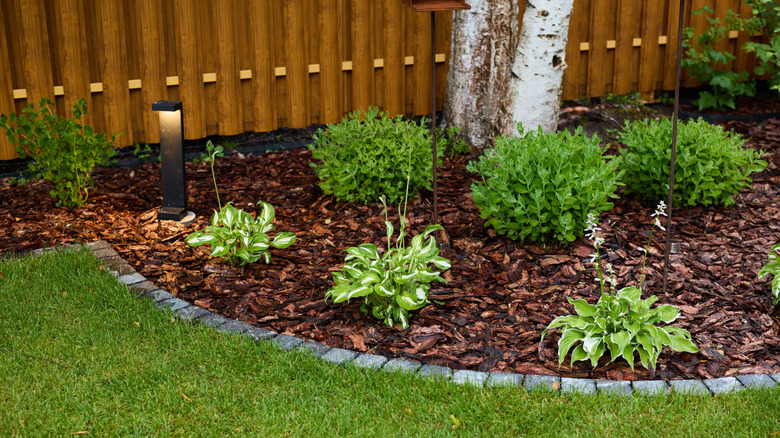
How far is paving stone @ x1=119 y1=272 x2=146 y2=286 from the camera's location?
14.4 feet

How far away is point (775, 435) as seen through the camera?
308cm

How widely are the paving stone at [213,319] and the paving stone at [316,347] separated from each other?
1.58 feet

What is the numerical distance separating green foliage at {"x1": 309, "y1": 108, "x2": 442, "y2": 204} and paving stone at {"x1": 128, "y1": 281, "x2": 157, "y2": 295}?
1468 millimetres

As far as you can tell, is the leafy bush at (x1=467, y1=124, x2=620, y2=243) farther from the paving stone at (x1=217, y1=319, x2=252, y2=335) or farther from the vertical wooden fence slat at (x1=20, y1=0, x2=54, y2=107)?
the vertical wooden fence slat at (x1=20, y1=0, x2=54, y2=107)

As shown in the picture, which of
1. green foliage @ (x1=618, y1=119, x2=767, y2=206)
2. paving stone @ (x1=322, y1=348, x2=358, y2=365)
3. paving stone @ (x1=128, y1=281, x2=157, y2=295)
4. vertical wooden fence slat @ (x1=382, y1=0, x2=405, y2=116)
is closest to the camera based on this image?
paving stone @ (x1=322, y1=348, x2=358, y2=365)

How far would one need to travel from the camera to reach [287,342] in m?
3.75

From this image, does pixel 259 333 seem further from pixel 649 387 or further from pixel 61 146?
pixel 61 146

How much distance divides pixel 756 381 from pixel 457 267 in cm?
174

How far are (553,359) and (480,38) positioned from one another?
11.2 ft

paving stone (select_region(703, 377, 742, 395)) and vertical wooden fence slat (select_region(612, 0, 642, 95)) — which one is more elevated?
vertical wooden fence slat (select_region(612, 0, 642, 95))

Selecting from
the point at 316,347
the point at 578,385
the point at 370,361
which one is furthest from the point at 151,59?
the point at 578,385

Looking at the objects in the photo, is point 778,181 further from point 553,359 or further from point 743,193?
point 553,359

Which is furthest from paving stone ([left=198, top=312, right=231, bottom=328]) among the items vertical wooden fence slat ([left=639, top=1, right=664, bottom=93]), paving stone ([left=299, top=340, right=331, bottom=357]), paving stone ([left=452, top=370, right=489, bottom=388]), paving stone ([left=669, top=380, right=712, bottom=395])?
vertical wooden fence slat ([left=639, top=1, right=664, bottom=93])

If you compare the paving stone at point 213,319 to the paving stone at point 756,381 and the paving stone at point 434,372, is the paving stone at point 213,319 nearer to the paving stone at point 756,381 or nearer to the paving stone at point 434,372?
the paving stone at point 434,372
